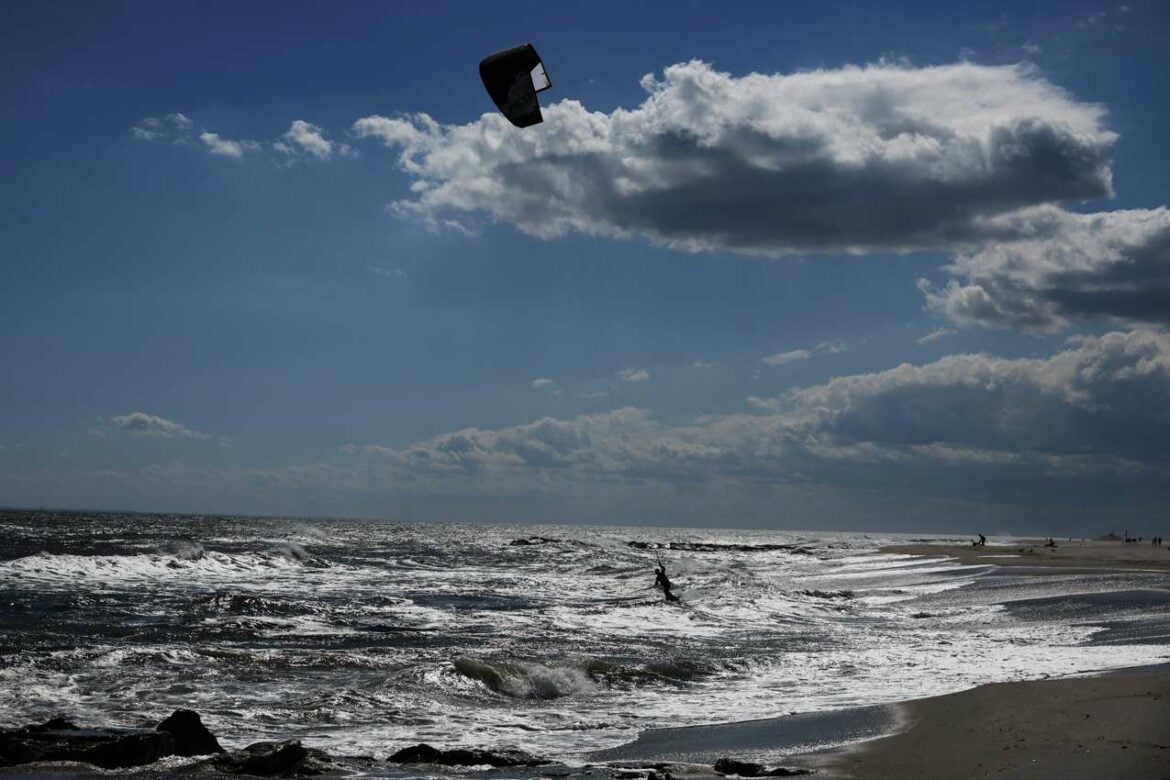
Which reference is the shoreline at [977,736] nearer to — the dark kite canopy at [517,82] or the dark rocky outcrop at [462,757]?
the dark rocky outcrop at [462,757]

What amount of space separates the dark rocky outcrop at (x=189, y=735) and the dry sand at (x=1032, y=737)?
521cm

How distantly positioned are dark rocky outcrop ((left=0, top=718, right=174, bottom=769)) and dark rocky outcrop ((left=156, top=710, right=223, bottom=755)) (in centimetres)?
9

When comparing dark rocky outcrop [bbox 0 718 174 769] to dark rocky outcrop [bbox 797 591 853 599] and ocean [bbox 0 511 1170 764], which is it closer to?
ocean [bbox 0 511 1170 764]

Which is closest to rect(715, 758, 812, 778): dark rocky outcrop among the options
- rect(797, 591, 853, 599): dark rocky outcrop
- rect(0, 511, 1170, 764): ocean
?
rect(0, 511, 1170, 764): ocean

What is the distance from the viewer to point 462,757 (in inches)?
363

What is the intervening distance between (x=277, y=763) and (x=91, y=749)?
1750 mm

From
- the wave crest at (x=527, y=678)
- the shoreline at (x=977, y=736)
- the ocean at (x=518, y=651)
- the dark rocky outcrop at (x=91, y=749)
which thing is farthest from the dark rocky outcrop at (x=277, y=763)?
the wave crest at (x=527, y=678)

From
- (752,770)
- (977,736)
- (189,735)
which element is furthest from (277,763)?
(977,736)

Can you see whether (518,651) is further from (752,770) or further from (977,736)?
(752,770)

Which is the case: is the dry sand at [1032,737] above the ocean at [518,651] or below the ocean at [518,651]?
above

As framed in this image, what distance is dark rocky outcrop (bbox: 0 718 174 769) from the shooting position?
29.3 feet

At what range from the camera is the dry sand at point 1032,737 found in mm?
7762

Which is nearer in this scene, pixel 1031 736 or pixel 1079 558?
pixel 1031 736

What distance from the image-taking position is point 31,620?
20.9 metres
